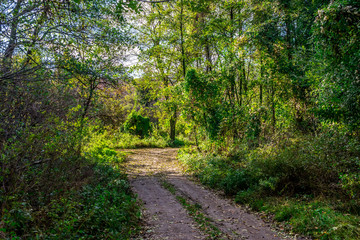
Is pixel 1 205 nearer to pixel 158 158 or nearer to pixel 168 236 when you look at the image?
pixel 168 236

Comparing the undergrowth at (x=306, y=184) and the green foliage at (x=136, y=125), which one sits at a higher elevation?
the green foliage at (x=136, y=125)

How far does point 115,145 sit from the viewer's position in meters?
18.8

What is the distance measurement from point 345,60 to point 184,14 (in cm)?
1187

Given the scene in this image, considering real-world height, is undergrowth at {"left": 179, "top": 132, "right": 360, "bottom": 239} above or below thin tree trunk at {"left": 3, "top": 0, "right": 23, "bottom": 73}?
below

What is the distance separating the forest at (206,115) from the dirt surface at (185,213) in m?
0.45

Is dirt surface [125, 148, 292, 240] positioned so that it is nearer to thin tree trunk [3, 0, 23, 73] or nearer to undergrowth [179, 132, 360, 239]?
undergrowth [179, 132, 360, 239]

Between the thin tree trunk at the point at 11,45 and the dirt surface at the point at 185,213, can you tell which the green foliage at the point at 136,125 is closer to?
the dirt surface at the point at 185,213

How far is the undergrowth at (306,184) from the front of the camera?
5160mm

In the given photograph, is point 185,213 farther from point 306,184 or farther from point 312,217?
point 306,184

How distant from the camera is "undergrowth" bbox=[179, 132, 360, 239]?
203 inches

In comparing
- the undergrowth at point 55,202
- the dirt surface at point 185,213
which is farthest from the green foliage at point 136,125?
the undergrowth at point 55,202

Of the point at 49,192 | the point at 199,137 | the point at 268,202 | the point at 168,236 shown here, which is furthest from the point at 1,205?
the point at 199,137

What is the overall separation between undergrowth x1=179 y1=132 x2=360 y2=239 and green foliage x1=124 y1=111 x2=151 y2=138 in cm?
1400

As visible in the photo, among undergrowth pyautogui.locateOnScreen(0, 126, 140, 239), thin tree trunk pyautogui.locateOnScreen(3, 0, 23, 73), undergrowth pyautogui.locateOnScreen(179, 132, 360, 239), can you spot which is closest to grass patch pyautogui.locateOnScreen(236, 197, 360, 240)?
undergrowth pyautogui.locateOnScreen(179, 132, 360, 239)
